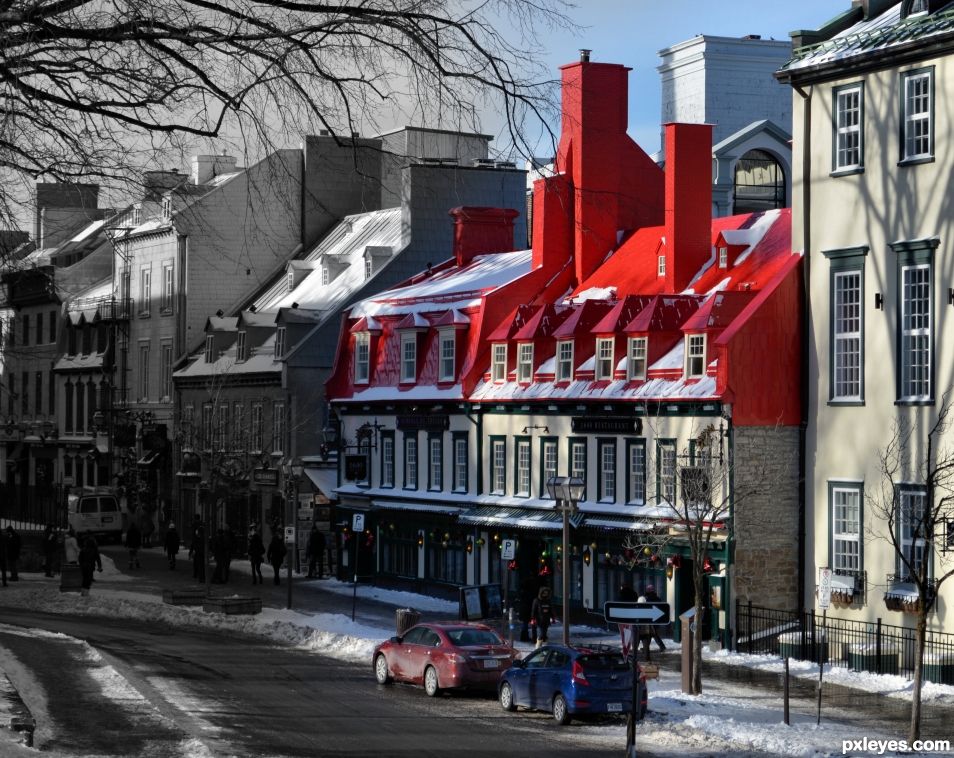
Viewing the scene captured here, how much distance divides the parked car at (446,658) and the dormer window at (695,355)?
A: 11492mm

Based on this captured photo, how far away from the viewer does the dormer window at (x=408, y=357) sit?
5353 cm

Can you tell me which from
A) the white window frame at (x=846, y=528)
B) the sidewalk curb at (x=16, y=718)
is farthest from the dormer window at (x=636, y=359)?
the sidewalk curb at (x=16, y=718)

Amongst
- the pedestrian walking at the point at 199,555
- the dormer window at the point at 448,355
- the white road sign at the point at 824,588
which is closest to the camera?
the white road sign at the point at 824,588

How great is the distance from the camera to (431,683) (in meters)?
30.8

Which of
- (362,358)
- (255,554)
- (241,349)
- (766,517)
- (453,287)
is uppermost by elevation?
(453,287)

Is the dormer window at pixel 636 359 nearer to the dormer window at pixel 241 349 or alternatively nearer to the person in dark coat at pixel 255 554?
the person in dark coat at pixel 255 554

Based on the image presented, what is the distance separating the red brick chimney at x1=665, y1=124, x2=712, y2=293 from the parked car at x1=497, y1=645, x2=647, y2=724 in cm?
1913

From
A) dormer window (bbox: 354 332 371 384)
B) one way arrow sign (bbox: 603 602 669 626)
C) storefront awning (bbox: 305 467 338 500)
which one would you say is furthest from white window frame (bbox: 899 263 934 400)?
storefront awning (bbox: 305 467 338 500)

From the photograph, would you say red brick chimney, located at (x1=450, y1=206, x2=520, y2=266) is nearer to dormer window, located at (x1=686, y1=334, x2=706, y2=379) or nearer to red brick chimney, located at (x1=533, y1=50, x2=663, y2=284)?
red brick chimney, located at (x1=533, y1=50, x2=663, y2=284)

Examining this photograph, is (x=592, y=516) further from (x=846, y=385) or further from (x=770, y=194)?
(x=770, y=194)

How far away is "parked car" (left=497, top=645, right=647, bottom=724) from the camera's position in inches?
1067

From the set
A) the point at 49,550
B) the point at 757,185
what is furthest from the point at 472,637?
the point at 757,185

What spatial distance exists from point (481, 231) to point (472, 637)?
29.3 m

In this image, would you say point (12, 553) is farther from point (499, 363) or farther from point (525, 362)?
point (525, 362)
